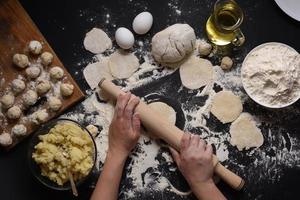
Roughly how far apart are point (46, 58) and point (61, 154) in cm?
28

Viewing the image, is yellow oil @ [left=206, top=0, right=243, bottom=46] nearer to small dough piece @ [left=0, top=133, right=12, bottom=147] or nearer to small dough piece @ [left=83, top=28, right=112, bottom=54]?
small dough piece @ [left=83, top=28, right=112, bottom=54]

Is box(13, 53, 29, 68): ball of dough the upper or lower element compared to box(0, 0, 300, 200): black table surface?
upper

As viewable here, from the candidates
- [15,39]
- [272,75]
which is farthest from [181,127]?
[15,39]

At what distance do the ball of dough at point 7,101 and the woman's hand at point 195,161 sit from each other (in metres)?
0.47

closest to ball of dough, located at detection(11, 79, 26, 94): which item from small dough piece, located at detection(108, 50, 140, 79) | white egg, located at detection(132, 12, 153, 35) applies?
small dough piece, located at detection(108, 50, 140, 79)

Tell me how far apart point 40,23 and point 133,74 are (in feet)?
1.00

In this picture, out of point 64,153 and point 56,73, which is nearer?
point 64,153

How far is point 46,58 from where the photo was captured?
4.22 feet

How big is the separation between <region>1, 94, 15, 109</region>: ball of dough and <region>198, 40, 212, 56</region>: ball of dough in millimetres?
536

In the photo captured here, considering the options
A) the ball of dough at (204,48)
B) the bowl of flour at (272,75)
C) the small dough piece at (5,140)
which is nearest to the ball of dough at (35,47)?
the small dough piece at (5,140)

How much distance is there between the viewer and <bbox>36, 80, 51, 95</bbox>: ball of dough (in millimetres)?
1282

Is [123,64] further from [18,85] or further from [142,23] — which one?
[18,85]

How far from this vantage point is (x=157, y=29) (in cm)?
134

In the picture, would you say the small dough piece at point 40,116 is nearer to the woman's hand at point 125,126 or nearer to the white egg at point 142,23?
the woman's hand at point 125,126
